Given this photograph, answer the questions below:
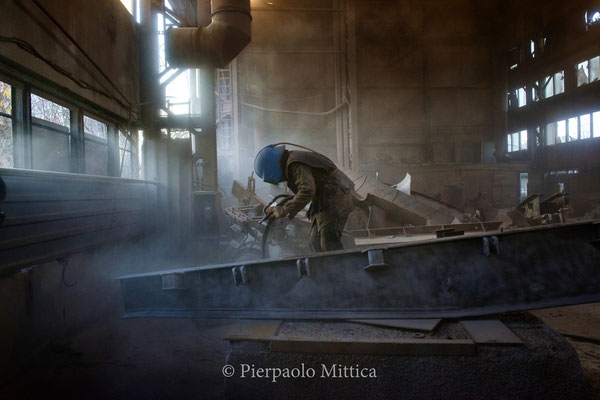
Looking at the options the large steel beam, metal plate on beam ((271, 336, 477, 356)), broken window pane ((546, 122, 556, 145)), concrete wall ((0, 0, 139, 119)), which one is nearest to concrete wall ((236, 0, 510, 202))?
broken window pane ((546, 122, 556, 145))

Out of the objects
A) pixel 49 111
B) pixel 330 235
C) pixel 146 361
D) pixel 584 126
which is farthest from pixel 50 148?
pixel 584 126

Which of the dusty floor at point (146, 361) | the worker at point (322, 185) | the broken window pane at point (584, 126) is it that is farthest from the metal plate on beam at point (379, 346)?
the broken window pane at point (584, 126)

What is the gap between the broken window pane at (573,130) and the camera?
1411cm

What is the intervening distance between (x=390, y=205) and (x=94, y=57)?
20.5 ft

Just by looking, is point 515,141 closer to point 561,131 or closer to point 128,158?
point 561,131

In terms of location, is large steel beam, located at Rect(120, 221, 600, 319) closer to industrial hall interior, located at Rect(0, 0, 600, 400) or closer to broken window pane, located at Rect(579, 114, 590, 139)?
industrial hall interior, located at Rect(0, 0, 600, 400)

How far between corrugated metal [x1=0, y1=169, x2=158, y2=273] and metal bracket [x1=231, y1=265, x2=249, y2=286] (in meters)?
1.70

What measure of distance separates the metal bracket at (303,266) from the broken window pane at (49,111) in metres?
3.68

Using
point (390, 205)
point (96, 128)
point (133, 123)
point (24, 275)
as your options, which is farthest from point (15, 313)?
point (390, 205)

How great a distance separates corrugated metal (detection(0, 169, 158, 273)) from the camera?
260cm

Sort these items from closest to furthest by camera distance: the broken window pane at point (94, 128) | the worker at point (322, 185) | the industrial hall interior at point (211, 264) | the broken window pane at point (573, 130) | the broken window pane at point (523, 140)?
the industrial hall interior at point (211, 264) < the worker at point (322, 185) < the broken window pane at point (94, 128) < the broken window pane at point (573, 130) < the broken window pane at point (523, 140)

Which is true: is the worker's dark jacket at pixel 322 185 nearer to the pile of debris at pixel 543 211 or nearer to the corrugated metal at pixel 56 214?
the corrugated metal at pixel 56 214

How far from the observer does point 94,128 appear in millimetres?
5461

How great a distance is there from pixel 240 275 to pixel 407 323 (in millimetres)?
1218
